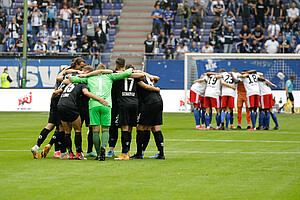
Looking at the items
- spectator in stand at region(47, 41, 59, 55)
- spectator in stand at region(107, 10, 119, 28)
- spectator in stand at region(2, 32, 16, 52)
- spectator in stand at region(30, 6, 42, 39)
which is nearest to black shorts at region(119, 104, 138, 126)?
spectator in stand at region(47, 41, 59, 55)

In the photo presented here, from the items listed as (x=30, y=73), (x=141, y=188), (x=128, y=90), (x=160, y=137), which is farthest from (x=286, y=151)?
(x=30, y=73)

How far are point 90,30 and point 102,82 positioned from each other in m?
26.2

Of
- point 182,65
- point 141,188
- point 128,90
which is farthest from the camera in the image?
point 182,65

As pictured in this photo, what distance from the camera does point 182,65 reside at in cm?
3331

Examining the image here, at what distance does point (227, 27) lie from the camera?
36.2 meters

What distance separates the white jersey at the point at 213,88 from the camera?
2073cm

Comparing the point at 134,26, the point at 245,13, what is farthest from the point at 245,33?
the point at 134,26

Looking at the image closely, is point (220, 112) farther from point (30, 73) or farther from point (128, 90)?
point (30, 73)

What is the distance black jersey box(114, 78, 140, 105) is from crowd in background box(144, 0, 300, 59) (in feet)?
72.2

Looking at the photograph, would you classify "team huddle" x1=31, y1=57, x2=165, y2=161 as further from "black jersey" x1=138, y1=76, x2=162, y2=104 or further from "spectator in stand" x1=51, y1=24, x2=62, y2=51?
"spectator in stand" x1=51, y1=24, x2=62, y2=51

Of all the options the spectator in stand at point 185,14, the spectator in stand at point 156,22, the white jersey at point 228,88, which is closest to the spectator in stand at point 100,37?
the spectator in stand at point 156,22

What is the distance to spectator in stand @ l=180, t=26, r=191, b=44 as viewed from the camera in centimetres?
3612

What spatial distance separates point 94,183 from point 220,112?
1333cm

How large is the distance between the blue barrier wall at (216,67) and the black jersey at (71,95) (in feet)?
69.8
